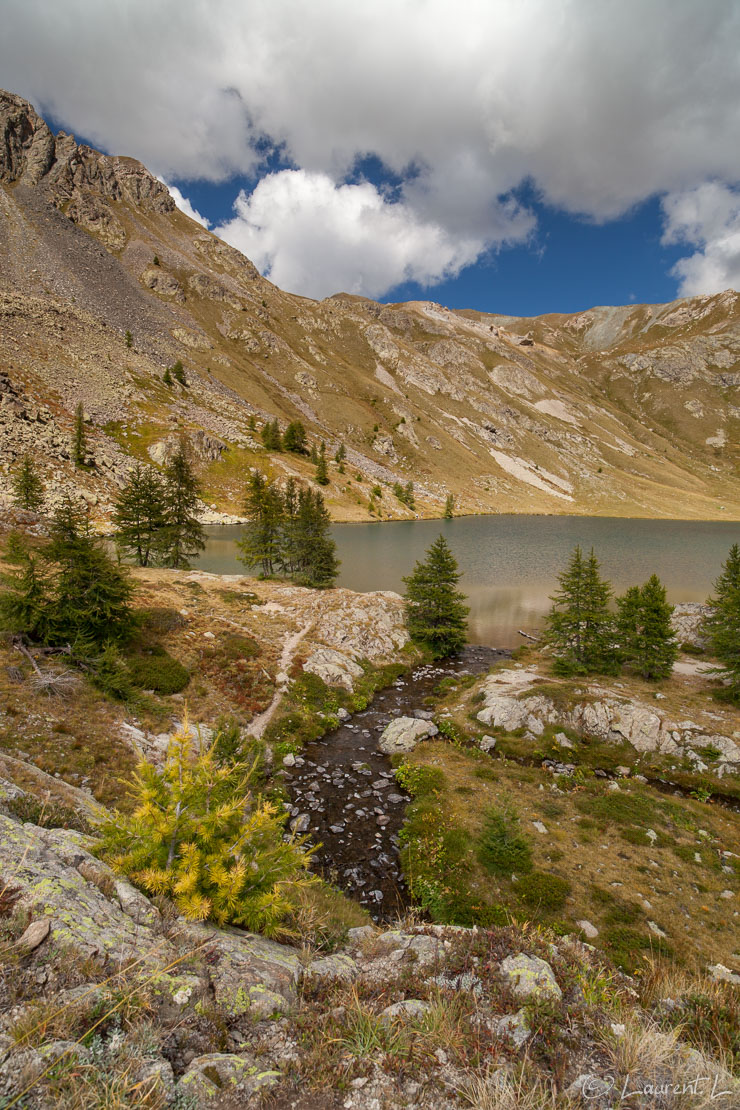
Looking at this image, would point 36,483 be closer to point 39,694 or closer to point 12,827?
point 39,694

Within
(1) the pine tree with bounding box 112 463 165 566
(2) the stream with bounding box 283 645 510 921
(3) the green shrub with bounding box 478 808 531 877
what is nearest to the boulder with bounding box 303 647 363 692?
(2) the stream with bounding box 283 645 510 921

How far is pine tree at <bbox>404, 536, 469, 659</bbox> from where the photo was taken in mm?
34844

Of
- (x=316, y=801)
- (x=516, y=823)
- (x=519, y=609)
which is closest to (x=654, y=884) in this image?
(x=516, y=823)

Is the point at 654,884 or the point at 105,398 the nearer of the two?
the point at 654,884

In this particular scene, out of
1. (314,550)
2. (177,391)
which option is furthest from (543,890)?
(177,391)

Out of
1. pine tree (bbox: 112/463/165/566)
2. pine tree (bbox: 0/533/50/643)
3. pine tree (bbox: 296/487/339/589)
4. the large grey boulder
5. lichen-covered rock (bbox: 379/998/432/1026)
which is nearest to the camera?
lichen-covered rock (bbox: 379/998/432/1026)

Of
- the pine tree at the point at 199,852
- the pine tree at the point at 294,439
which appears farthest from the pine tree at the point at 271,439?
the pine tree at the point at 199,852

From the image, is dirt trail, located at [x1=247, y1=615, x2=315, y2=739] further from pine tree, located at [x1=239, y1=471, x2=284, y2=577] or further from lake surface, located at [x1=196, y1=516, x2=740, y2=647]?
pine tree, located at [x1=239, y1=471, x2=284, y2=577]

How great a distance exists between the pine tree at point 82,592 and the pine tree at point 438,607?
72.9 feet

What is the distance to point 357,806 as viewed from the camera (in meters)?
17.2

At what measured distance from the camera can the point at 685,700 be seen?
81.4ft

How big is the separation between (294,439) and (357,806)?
→ 12064 centimetres

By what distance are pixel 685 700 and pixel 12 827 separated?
30.4m

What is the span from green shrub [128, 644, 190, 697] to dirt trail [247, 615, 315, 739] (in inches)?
168
